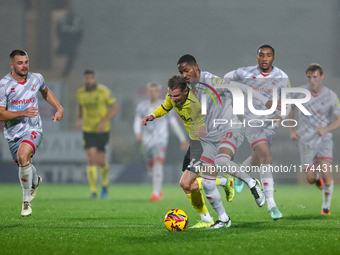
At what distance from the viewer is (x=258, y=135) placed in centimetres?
630

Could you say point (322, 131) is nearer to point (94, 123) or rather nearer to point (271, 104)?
point (271, 104)

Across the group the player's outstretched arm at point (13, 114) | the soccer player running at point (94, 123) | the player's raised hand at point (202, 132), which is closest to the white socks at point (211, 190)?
the player's raised hand at point (202, 132)

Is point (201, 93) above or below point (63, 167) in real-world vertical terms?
above

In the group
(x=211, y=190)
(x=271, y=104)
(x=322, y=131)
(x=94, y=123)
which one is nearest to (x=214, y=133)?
(x=211, y=190)

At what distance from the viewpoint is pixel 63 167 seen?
16.0 m

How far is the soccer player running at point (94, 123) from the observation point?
1020cm

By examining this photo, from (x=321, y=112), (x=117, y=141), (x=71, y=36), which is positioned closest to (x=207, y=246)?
(x=321, y=112)

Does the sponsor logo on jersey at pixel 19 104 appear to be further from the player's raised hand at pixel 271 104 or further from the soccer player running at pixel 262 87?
the player's raised hand at pixel 271 104

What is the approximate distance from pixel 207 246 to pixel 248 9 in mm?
22412

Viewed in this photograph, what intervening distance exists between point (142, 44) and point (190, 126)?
19.2 meters

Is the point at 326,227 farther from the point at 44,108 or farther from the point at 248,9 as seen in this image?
the point at 248,9

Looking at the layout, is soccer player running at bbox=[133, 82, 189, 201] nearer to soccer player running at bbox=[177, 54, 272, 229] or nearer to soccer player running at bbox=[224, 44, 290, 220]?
soccer player running at bbox=[224, 44, 290, 220]

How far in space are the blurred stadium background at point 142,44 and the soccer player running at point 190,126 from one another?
35.3ft

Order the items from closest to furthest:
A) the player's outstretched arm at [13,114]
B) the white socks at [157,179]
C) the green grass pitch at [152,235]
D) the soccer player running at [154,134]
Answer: the green grass pitch at [152,235] < the player's outstretched arm at [13,114] < the white socks at [157,179] < the soccer player running at [154,134]
